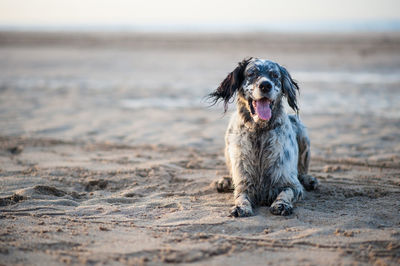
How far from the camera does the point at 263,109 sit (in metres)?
5.50

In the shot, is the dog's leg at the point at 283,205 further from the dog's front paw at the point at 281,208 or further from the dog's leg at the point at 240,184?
the dog's leg at the point at 240,184

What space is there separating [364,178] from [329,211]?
1794mm

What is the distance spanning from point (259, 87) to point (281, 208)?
4.96ft

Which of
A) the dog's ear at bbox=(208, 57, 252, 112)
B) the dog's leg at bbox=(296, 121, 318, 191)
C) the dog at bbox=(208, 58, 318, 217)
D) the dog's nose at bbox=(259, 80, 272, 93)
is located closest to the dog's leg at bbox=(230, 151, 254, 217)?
the dog at bbox=(208, 58, 318, 217)

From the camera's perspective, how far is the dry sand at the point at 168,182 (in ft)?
13.9

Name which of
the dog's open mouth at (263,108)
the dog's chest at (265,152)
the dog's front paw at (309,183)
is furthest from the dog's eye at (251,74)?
the dog's front paw at (309,183)

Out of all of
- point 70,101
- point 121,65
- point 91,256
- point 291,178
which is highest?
point 121,65

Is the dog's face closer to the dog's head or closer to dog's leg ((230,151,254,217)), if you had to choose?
the dog's head

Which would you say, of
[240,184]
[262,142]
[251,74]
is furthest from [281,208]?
[251,74]

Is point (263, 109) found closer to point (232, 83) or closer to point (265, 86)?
point (265, 86)

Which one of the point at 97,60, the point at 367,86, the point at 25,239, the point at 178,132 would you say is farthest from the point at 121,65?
the point at 25,239

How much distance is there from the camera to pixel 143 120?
36.5 ft

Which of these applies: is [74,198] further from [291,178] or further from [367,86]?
[367,86]

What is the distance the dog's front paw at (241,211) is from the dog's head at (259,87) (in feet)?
3.78
